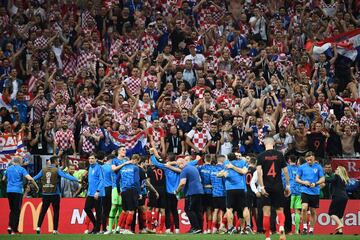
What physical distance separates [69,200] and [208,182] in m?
5.00

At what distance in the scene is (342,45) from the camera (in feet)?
133

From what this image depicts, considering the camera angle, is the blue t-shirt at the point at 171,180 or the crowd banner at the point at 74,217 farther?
the crowd banner at the point at 74,217

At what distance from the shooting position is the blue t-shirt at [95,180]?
3234 cm

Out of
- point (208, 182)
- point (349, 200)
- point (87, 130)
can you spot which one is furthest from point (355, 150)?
point (87, 130)

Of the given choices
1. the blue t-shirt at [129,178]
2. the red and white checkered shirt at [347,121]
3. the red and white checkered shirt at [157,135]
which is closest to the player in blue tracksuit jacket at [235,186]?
the blue t-shirt at [129,178]

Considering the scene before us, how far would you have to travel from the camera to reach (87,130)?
35812 mm

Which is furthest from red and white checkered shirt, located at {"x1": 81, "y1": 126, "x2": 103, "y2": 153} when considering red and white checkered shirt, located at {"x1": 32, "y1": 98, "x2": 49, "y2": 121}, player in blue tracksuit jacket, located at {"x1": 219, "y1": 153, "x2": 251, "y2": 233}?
player in blue tracksuit jacket, located at {"x1": 219, "y1": 153, "x2": 251, "y2": 233}

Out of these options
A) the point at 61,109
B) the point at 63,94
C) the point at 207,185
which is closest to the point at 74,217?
the point at 61,109

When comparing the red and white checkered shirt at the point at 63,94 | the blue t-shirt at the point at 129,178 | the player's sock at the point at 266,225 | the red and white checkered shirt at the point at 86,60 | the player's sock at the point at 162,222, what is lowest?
the player's sock at the point at 266,225

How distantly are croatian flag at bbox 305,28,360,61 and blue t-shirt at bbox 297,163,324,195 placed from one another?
8.83 m

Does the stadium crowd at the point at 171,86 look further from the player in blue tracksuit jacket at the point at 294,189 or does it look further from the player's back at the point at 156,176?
the player in blue tracksuit jacket at the point at 294,189

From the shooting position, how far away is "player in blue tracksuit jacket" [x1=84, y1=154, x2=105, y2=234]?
32.3 m

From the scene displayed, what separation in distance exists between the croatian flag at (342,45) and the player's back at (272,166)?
1546 centimetres

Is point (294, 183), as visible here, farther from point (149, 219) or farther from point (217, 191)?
point (149, 219)
